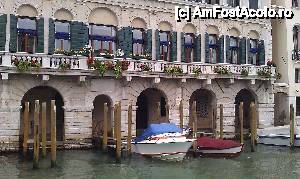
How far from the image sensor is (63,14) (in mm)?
24828

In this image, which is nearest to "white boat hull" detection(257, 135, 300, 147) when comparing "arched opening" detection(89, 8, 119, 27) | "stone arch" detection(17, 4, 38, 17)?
"arched opening" detection(89, 8, 119, 27)

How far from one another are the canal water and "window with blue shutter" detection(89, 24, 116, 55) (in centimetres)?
641

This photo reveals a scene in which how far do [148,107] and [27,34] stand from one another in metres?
10.2

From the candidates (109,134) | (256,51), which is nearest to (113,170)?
(109,134)

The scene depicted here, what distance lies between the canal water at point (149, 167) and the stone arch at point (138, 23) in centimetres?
850

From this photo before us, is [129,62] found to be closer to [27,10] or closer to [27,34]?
[27,34]

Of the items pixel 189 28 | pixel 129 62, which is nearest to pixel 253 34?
pixel 189 28

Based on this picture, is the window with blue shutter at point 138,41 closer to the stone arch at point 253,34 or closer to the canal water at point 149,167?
the canal water at point 149,167

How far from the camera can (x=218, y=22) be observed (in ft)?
99.0

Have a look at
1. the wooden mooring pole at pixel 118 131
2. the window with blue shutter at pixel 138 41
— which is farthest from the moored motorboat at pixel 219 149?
the window with blue shutter at pixel 138 41

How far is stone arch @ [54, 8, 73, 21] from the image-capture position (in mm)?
24641

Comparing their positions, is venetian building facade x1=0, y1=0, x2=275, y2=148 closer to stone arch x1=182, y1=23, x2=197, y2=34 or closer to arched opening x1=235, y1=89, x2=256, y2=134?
stone arch x1=182, y1=23, x2=197, y2=34

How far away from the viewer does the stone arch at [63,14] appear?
80.8 feet

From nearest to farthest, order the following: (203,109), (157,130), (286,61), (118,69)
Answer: (157,130) → (118,69) → (203,109) → (286,61)
